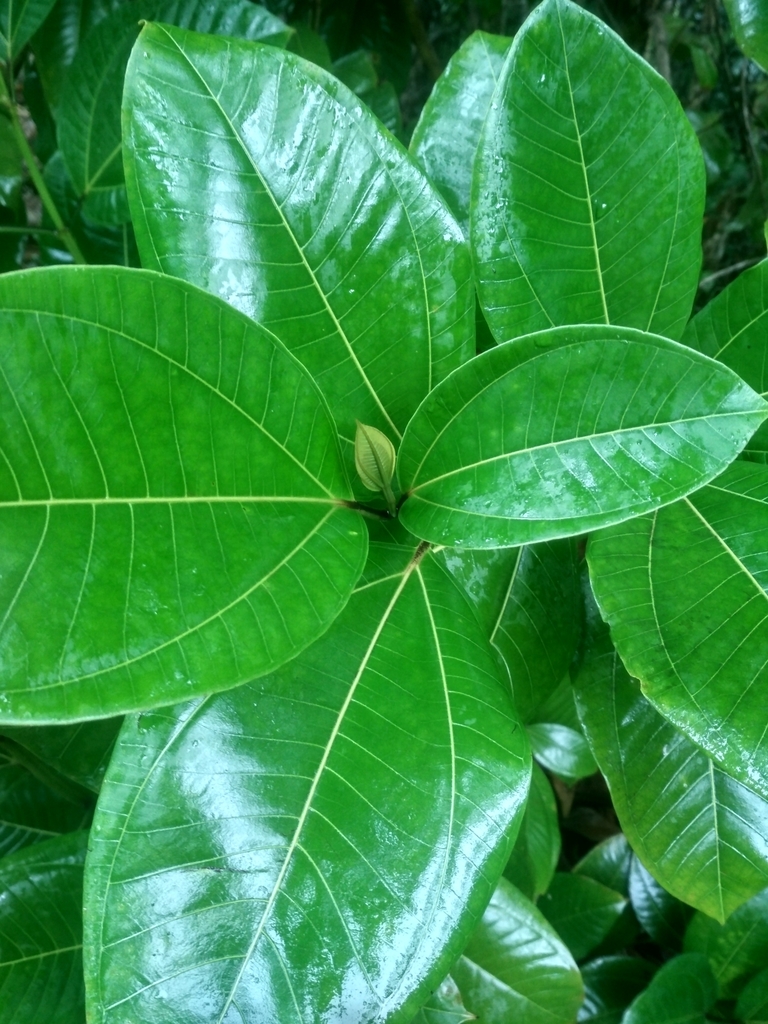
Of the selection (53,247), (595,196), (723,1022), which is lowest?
(723,1022)

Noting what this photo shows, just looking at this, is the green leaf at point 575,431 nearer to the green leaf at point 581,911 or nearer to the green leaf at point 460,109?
the green leaf at point 460,109

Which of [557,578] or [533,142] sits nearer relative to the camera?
[533,142]

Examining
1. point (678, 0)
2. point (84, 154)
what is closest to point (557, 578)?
point (84, 154)

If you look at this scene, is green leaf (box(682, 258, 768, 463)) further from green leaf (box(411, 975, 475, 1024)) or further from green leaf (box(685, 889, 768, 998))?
green leaf (box(685, 889, 768, 998))

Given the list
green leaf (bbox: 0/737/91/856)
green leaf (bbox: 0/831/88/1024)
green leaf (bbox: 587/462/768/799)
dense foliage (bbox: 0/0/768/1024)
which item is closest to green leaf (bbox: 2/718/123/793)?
dense foliage (bbox: 0/0/768/1024)

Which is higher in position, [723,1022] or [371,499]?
[371,499]

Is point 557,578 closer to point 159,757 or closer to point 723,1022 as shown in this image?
point 159,757

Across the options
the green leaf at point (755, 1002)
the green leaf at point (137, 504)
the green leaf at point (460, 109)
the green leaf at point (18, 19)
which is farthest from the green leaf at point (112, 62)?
the green leaf at point (755, 1002)

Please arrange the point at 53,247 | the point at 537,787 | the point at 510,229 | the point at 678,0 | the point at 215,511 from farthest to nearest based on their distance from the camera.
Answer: the point at 678,0 → the point at 537,787 → the point at 53,247 → the point at 510,229 → the point at 215,511
